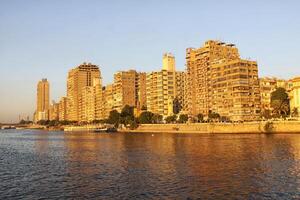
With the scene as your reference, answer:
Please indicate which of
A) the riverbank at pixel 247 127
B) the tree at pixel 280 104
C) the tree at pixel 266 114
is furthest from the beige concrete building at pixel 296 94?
the riverbank at pixel 247 127

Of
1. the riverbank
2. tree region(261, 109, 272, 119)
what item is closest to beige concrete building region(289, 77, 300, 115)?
tree region(261, 109, 272, 119)

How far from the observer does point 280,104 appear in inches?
7165

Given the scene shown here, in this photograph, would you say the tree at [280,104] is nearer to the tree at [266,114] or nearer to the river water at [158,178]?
the tree at [266,114]

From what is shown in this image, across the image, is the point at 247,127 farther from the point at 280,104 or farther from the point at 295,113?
the point at 280,104

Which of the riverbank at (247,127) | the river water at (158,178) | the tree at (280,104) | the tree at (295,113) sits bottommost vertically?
the river water at (158,178)

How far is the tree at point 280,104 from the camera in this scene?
182 m

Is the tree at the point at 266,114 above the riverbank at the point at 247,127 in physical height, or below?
above

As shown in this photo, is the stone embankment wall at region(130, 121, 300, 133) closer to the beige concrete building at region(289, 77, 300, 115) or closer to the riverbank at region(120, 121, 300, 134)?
the riverbank at region(120, 121, 300, 134)

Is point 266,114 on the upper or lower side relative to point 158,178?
upper

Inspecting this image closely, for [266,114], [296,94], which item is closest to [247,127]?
[266,114]

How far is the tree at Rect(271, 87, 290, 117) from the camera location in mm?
182175

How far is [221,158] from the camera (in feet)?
226

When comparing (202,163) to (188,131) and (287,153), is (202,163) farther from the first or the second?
(188,131)

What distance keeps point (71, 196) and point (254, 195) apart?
18.6 m
